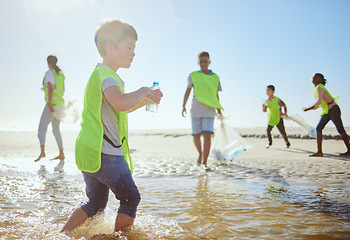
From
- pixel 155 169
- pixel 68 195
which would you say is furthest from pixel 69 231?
pixel 155 169

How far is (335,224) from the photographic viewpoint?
98.7 inches

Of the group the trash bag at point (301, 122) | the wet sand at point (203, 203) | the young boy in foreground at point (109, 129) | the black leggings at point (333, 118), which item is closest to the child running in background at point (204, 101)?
the wet sand at point (203, 203)

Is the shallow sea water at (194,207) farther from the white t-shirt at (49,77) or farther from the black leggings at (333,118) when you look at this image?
the black leggings at (333,118)

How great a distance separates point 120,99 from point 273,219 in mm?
1689

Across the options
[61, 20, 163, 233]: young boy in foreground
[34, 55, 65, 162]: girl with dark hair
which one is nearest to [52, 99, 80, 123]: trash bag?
[34, 55, 65, 162]: girl with dark hair

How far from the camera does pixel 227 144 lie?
6.22 meters

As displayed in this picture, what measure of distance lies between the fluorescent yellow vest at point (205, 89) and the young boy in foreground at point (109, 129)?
384cm

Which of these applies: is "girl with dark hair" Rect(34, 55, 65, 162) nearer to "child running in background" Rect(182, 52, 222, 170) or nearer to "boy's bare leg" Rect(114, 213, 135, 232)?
"child running in background" Rect(182, 52, 222, 170)

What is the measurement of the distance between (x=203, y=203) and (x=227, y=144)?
3057 mm

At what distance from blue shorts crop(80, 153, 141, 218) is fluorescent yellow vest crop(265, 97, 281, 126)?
884 cm

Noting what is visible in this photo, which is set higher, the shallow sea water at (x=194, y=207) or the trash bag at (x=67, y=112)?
the trash bag at (x=67, y=112)

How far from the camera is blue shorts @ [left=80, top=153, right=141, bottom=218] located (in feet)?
6.62

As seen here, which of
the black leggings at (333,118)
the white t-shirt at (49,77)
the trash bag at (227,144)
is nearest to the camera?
the trash bag at (227,144)

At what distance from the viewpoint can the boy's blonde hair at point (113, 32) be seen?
6.90 ft
